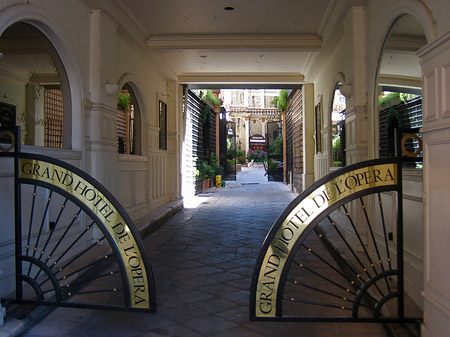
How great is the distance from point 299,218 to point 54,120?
3554mm

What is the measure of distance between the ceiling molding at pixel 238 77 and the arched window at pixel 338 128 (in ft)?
10.4

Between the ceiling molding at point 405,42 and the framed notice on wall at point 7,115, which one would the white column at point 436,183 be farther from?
the framed notice on wall at point 7,115

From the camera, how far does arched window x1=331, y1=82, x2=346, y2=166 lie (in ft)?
20.0

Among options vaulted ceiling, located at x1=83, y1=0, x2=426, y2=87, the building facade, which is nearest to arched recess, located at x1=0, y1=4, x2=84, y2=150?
the building facade

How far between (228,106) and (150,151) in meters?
39.8

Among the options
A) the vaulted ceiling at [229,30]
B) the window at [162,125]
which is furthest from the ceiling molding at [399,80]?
the window at [162,125]

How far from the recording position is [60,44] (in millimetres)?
4270

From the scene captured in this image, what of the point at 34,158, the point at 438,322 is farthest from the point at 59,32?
the point at 438,322

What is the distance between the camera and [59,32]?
4.14m

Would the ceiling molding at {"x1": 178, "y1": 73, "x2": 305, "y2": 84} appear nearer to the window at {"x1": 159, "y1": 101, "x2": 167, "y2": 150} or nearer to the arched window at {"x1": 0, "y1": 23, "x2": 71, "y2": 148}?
the window at {"x1": 159, "y1": 101, "x2": 167, "y2": 150}

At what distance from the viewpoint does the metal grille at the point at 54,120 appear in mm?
4582

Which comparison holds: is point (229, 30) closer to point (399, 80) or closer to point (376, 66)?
point (376, 66)

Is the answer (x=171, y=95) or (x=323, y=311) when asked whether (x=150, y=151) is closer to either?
(x=171, y=95)

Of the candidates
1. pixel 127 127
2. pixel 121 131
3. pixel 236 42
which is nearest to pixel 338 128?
pixel 236 42
